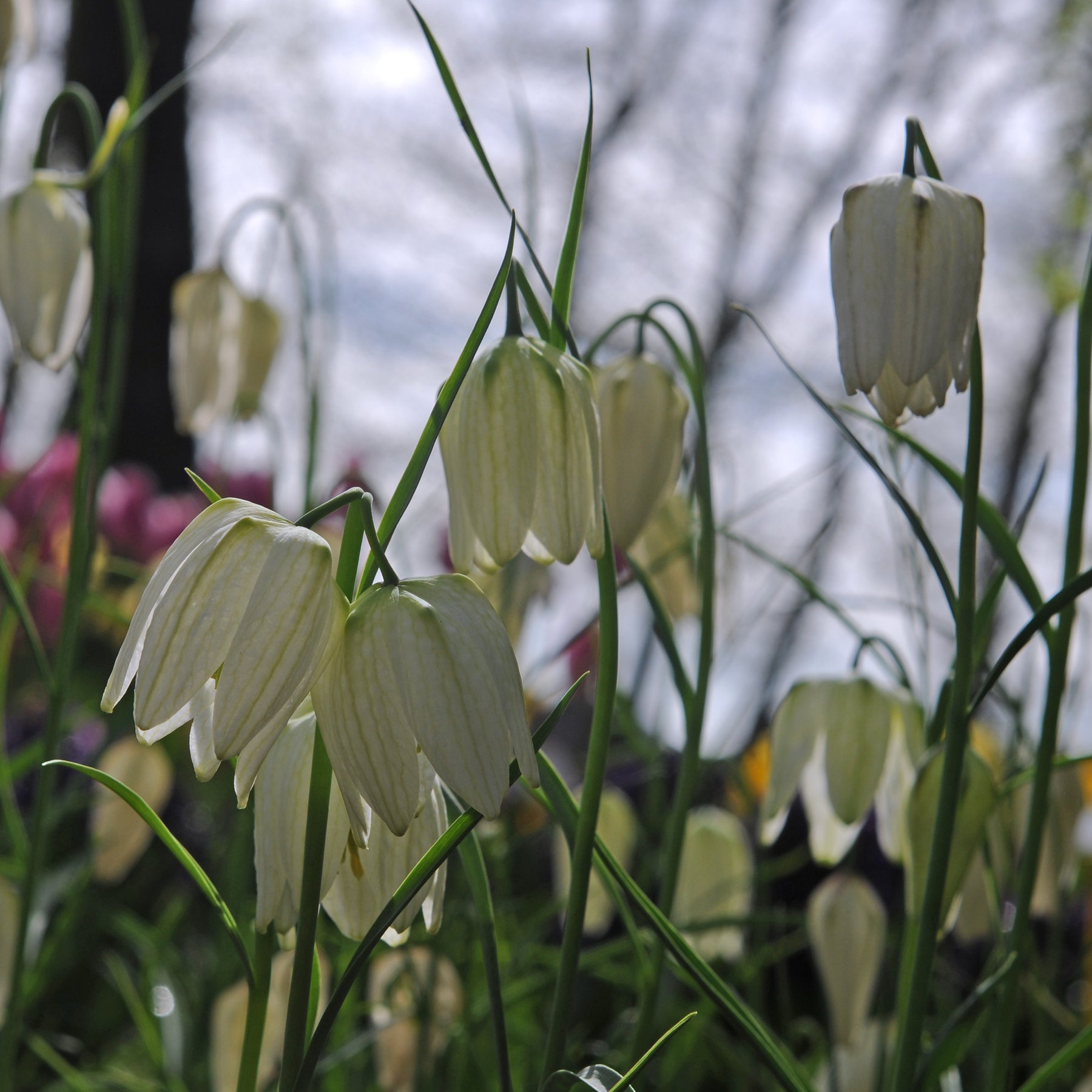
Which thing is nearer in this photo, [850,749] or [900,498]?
[900,498]

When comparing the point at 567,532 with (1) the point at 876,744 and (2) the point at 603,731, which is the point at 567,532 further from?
(1) the point at 876,744

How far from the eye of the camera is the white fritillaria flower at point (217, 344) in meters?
1.03

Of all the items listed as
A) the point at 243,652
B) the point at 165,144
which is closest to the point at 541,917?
the point at 243,652

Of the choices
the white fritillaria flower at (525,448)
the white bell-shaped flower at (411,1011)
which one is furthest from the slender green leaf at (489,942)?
the white bell-shaped flower at (411,1011)

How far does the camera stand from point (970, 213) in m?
0.50

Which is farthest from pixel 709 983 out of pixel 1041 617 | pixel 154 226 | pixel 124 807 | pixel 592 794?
pixel 154 226

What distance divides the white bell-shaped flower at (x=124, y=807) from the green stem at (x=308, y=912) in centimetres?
69

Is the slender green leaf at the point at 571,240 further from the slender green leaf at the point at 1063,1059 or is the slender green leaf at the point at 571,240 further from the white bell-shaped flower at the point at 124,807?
the white bell-shaped flower at the point at 124,807

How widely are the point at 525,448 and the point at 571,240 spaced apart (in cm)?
9

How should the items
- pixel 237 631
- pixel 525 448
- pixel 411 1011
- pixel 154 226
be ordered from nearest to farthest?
pixel 237 631 → pixel 525 448 → pixel 411 1011 → pixel 154 226

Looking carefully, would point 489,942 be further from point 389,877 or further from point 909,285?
point 909,285

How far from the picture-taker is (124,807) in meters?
1.08

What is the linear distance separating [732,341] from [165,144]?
3.59 metres

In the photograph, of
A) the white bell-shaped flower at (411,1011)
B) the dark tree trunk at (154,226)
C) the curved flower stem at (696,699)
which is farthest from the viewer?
the dark tree trunk at (154,226)
